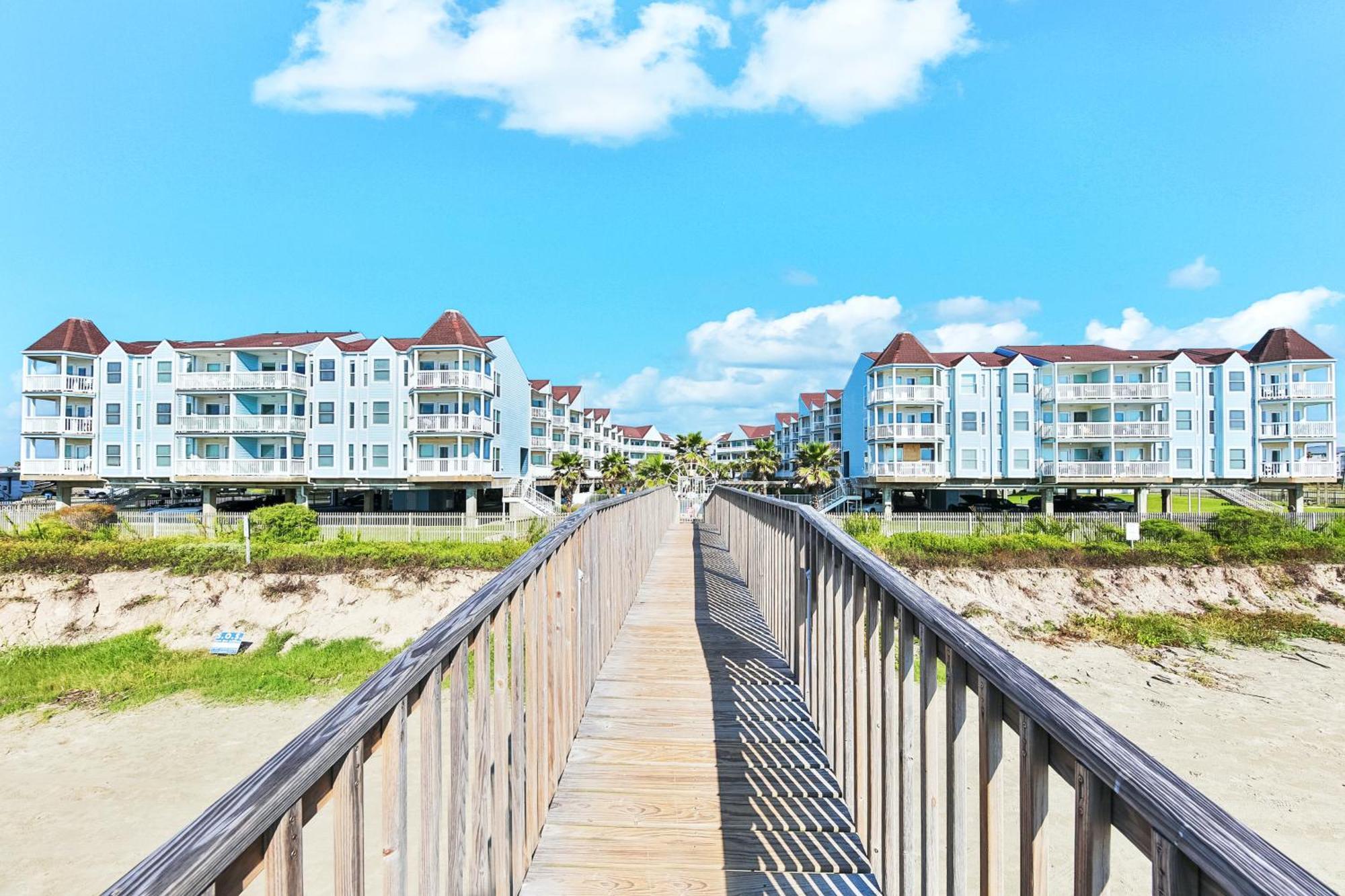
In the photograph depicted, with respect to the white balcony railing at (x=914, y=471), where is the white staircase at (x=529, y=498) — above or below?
below

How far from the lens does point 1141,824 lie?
932mm

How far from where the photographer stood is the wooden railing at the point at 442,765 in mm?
809

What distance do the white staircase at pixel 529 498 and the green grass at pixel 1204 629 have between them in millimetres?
23405

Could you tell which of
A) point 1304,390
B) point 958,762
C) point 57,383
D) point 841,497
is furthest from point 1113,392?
point 57,383

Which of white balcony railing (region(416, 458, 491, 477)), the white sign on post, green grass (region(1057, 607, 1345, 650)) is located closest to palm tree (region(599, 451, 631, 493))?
white balcony railing (region(416, 458, 491, 477))

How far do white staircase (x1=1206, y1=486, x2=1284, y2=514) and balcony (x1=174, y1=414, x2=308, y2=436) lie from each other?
48.6 metres

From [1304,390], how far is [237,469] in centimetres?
5513

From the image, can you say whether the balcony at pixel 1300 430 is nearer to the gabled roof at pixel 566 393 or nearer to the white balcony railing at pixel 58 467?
the gabled roof at pixel 566 393

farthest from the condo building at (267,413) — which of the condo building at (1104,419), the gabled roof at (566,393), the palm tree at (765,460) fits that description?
the palm tree at (765,460)

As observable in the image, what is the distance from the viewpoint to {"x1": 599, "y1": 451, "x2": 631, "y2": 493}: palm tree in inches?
1753

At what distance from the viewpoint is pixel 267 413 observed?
31.9m

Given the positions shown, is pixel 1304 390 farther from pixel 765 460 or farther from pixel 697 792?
pixel 697 792

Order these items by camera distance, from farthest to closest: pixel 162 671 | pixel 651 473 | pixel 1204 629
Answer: pixel 651 473
pixel 1204 629
pixel 162 671

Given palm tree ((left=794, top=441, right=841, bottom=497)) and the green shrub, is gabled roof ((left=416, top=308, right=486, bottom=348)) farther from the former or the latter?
palm tree ((left=794, top=441, right=841, bottom=497))
